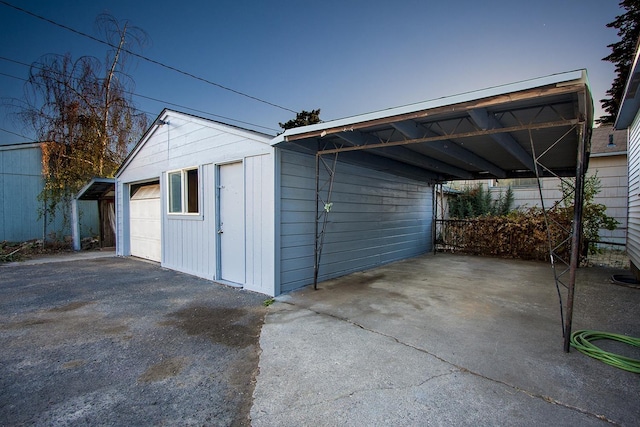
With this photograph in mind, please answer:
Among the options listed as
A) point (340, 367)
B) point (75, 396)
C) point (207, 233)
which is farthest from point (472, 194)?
point (75, 396)

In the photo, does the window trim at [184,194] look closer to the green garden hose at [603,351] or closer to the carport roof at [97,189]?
the carport roof at [97,189]

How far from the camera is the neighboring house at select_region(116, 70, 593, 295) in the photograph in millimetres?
3207

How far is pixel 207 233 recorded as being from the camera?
17.8ft

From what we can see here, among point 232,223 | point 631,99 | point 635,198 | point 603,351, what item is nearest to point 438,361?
point 603,351

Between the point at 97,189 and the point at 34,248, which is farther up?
the point at 97,189

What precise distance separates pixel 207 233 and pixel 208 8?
23.5 feet

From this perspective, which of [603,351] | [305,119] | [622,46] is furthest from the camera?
[305,119]

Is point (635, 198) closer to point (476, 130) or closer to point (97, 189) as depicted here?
point (476, 130)

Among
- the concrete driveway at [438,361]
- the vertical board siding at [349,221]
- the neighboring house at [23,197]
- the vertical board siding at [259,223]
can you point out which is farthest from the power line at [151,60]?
the concrete driveway at [438,361]

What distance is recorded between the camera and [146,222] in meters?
7.75

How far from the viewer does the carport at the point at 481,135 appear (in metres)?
2.43

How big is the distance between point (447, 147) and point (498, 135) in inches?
Answer: 38.4

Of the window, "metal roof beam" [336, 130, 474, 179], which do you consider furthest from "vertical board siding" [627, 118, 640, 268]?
the window

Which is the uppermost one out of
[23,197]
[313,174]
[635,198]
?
[313,174]
